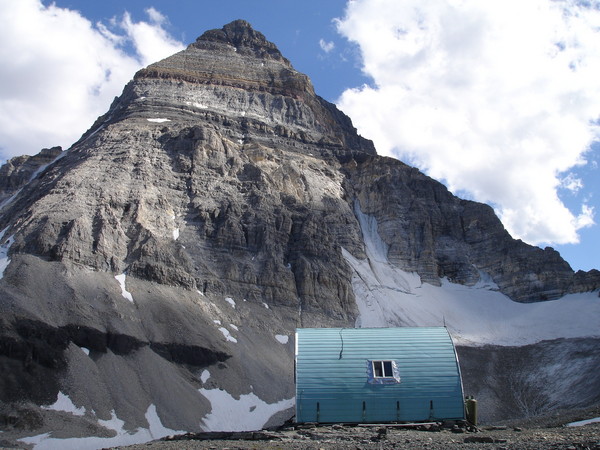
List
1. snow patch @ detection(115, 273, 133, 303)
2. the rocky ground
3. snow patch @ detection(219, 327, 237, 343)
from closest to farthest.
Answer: the rocky ground, snow patch @ detection(115, 273, 133, 303), snow patch @ detection(219, 327, 237, 343)

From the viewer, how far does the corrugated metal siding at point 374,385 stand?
3616 cm

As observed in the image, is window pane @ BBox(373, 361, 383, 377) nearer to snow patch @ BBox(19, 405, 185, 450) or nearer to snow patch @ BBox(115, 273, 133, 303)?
snow patch @ BBox(19, 405, 185, 450)

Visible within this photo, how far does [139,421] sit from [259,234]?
39032mm

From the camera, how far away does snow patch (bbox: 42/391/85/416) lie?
5019cm

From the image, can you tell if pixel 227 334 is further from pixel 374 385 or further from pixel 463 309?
pixel 463 309

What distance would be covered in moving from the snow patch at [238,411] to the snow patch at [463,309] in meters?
26.7

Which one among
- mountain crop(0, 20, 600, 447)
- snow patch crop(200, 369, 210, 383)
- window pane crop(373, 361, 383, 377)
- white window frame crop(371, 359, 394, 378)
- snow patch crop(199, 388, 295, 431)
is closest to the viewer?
white window frame crop(371, 359, 394, 378)

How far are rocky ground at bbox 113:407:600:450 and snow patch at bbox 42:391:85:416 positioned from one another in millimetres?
19804

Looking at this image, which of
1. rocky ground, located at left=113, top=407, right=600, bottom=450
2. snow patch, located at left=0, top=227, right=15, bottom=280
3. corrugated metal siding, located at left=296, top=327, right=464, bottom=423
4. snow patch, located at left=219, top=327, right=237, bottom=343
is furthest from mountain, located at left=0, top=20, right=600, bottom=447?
rocky ground, located at left=113, top=407, right=600, bottom=450

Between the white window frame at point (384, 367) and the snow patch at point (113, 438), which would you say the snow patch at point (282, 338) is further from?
the white window frame at point (384, 367)

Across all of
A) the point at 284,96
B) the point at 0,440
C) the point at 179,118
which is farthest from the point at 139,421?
the point at 284,96

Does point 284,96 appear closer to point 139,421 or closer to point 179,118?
point 179,118

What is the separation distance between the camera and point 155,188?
A: 88312mm

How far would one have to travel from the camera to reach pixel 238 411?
58.7 m
